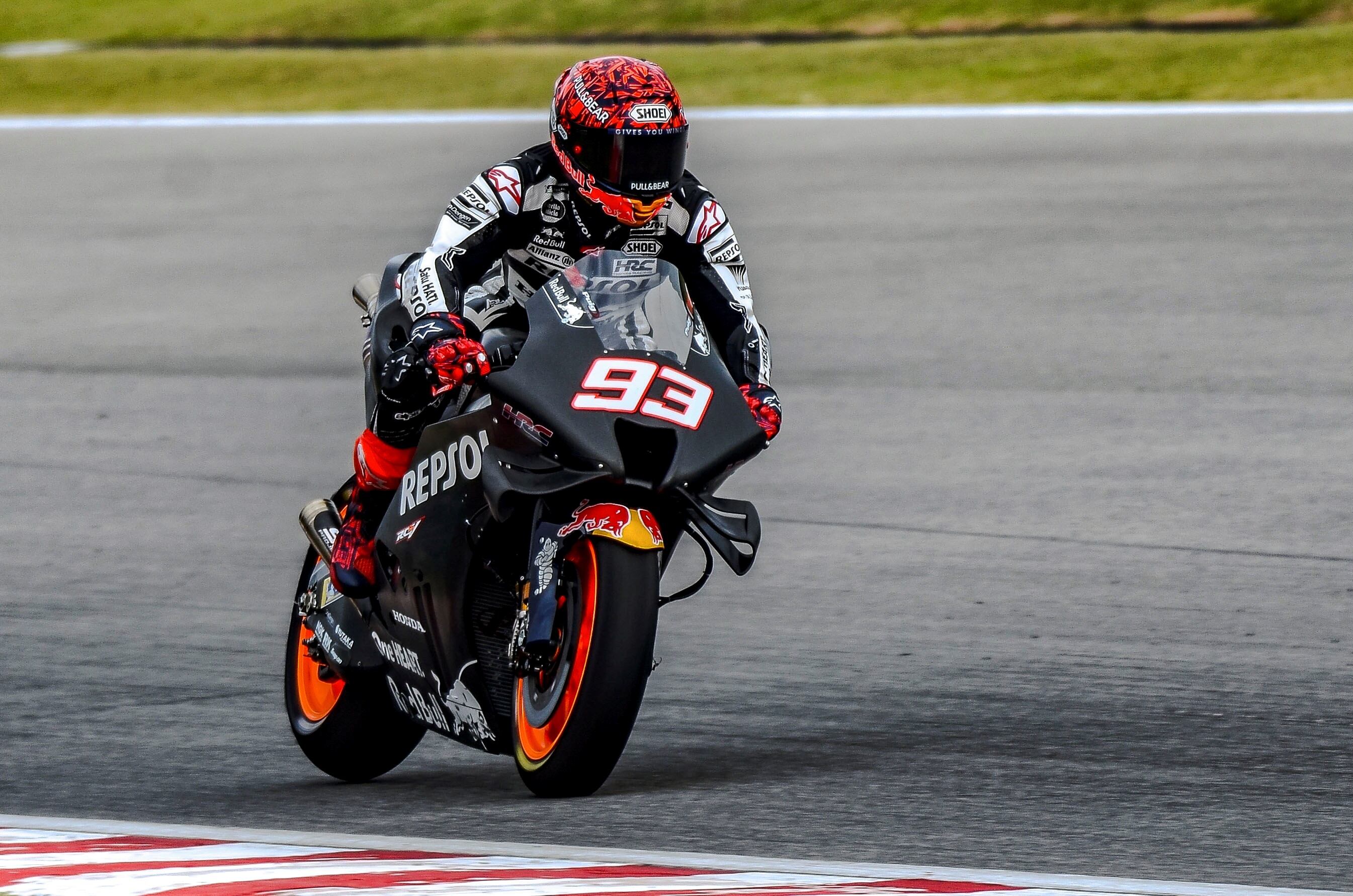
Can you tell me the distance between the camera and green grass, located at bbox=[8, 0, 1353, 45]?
2248cm

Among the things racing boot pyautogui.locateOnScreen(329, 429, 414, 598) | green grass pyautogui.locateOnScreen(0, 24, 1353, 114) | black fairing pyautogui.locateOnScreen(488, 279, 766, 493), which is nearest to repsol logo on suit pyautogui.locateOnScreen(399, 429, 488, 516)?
racing boot pyautogui.locateOnScreen(329, 429, 414, 598)

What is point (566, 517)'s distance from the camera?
445cm

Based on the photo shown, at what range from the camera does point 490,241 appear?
16.4ft

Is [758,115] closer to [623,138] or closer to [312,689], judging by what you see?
[312,689]

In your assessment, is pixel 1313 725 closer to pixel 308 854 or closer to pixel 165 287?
pixel 308 854

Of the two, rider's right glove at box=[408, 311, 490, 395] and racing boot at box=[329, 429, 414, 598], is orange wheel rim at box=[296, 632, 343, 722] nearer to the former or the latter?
→ racing boot at box=[329, 429, 414, 598]

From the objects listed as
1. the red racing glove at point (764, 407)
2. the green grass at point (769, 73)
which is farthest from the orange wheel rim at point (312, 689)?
the green grass at point (769, 73)

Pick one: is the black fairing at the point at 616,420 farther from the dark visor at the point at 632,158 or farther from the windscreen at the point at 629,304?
the dark visor at the point at 632,158

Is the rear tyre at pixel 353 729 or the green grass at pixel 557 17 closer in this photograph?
the rear tyre at pixel 353 729

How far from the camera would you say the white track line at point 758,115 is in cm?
1828

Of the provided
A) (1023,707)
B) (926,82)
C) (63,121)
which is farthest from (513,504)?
(63,121)

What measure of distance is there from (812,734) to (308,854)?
1.82 meters

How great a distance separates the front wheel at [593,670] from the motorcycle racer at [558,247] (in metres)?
0.51

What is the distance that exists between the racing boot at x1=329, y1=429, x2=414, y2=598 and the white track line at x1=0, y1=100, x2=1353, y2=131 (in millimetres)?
14098
